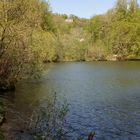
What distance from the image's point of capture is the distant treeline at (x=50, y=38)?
36156 millimetres

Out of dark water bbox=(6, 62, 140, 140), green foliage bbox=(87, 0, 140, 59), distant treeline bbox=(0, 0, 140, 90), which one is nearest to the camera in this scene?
dark water bbox=(6, 62, 140, 140)

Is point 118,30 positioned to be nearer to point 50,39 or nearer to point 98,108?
point 50,39

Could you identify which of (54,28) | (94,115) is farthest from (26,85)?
(54,28)

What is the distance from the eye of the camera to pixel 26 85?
4444 centimetres

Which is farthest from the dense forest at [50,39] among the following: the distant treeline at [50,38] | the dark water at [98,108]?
the dark water at [98,108]

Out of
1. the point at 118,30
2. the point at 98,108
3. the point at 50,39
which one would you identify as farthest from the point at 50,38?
the point at 98,108

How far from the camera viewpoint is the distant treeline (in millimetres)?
36156

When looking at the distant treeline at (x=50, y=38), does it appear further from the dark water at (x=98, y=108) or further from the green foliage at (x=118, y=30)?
the dark water at (x=98, y=108)

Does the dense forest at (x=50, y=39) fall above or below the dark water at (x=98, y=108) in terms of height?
above

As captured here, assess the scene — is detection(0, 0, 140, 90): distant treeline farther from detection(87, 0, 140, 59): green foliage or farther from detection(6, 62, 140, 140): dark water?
detection(6, 62, 140, 140): dark water

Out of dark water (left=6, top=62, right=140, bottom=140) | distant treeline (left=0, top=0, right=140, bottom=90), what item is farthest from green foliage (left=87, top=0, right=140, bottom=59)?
dark water (left=6, top=62, right=140, bottom=140)

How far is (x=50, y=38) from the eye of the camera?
102 meters

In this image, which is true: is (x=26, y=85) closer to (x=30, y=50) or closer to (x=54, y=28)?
(x=30, y=50)

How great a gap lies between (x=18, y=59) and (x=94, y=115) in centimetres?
1274
